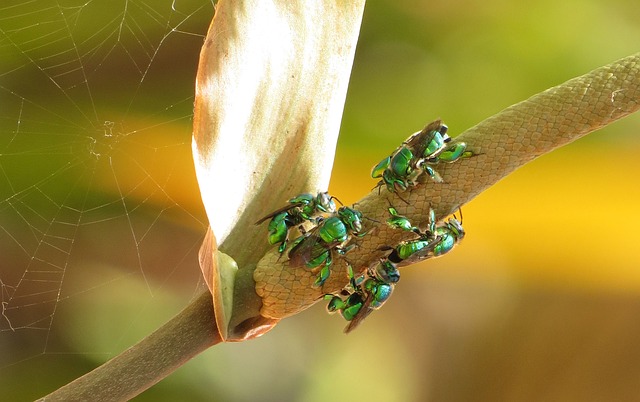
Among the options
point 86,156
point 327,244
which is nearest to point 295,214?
point 327,244

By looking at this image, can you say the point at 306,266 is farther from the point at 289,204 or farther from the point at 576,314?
the point at 576,314

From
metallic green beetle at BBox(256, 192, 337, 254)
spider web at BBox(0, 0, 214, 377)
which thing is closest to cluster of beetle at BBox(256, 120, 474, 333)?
metallic green beetle at BBox(256, 192, 337, 254)

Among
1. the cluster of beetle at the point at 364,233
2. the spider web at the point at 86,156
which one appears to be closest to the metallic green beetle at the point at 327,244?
the cluster of beetle at the point at 364,233

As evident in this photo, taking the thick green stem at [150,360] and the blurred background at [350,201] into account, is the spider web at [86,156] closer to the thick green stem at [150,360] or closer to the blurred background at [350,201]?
the blurred background at [350,201]

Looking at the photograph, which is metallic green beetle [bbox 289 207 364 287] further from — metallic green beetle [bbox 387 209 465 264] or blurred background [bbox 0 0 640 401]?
blurred background [bbox 0 0 640 401]

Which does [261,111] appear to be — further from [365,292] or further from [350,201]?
[350,201]

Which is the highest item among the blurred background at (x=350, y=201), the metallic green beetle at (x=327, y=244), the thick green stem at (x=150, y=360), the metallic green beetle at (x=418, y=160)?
the metallic green beetle at (x=418, y=160)

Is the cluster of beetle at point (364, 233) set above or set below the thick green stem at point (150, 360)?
above

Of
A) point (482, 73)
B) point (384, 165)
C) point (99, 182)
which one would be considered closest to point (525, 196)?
point (482, 73)
